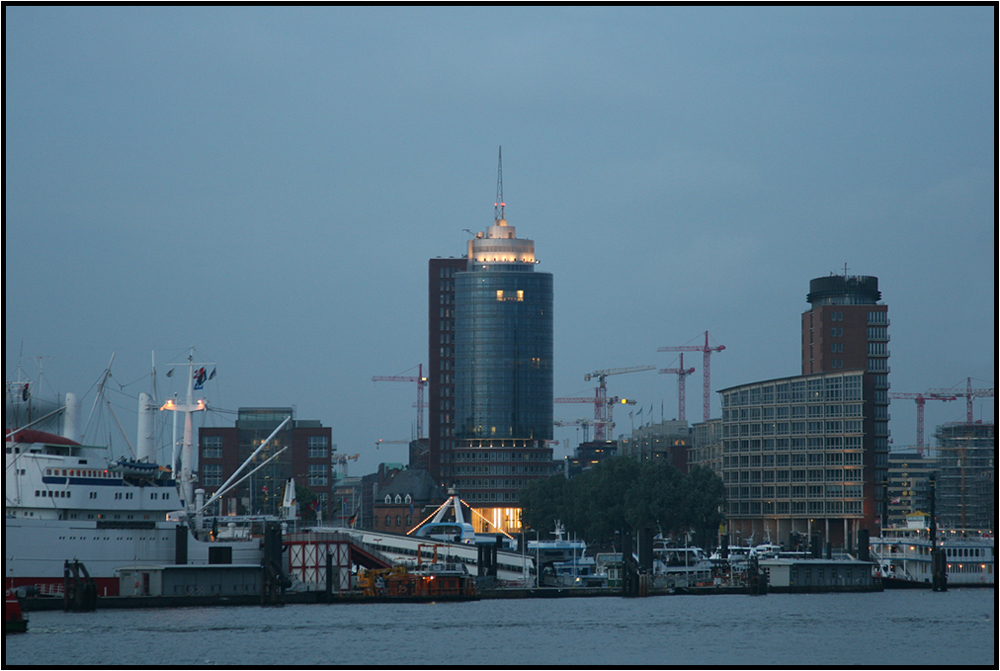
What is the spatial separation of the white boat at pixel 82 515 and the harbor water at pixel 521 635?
24.3 ft

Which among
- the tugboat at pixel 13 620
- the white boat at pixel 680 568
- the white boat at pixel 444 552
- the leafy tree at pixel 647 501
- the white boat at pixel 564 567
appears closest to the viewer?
the tugboat at pixel 13 620

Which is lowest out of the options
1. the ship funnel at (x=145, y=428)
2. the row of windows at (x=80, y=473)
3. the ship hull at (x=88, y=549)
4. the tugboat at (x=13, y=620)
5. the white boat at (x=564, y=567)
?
the white boat at (x=564, y=567)

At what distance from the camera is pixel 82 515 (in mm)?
104938

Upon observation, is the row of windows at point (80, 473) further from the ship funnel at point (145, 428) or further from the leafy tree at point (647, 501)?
the leafy tree at point (647, 501)

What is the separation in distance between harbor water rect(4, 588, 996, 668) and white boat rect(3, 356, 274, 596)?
24.3 ft

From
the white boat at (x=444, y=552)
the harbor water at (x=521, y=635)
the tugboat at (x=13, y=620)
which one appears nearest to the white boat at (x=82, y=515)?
the harbor water at (x=521, y=635)

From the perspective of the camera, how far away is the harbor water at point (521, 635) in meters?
71.5

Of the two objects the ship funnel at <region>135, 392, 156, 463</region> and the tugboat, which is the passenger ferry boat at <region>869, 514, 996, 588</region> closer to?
the ship funnel at <region>135, 392, 156, 463</region>

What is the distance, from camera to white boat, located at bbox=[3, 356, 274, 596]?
4018 inches

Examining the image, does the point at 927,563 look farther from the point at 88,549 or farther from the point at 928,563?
the point at 88,549

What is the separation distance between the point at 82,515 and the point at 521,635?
40.3m

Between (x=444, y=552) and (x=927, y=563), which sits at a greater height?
(x=444, y=552)

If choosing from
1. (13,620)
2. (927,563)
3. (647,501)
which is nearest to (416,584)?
(13,620)

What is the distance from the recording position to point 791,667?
69312 millimetres
